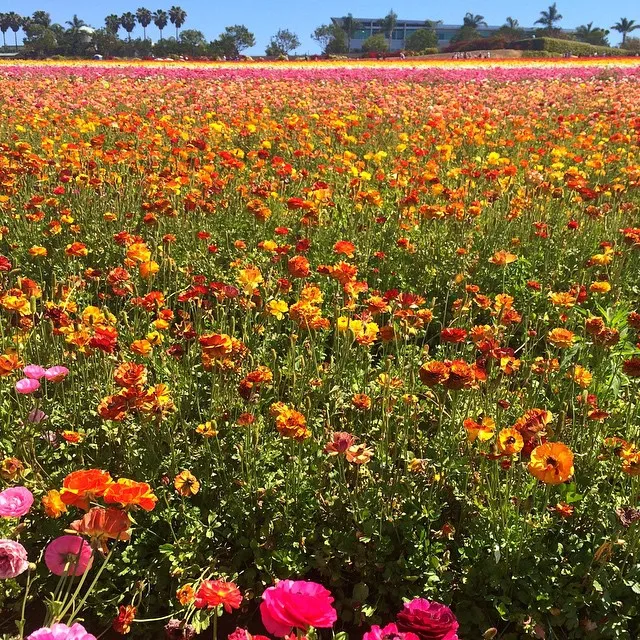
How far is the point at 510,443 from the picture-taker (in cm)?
189

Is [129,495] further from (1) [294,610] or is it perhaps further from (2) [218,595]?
(1) [294,610]

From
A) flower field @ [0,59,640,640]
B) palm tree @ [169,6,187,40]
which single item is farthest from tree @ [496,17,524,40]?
flower field @ [0,59,640,640]

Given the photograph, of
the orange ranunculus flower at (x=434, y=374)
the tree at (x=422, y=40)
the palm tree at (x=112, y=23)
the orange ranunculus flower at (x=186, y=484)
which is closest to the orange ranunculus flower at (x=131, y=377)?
the orange ranunculus flower at (x=186, y=484)

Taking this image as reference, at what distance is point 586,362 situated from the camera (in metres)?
2.88

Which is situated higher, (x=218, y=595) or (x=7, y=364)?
(x=7, y=364)

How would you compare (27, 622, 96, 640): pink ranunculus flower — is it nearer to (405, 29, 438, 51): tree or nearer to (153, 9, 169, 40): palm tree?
(405, 29, 438, 51): tree

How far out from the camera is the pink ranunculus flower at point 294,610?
999mm

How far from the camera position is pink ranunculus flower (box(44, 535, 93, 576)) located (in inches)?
54.5

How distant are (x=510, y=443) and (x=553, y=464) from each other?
266 mm

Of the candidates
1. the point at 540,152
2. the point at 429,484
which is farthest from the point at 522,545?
the point at 540,152

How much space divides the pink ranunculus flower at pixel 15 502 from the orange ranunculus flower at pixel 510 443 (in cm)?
138

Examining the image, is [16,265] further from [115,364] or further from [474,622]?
[474,622]

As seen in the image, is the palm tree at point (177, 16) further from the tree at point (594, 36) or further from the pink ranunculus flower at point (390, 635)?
the pink ranunculus flower at point (390, 635)

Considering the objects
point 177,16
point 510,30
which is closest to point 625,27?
point 510,30
